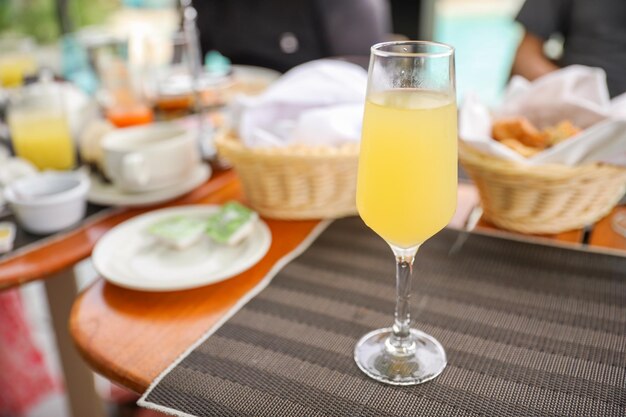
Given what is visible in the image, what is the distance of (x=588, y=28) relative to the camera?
1.98 m

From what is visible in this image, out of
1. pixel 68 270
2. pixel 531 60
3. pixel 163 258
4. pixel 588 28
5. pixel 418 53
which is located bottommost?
pixel 68 270

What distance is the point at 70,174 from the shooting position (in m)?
1.14

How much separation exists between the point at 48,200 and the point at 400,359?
2.24 ft

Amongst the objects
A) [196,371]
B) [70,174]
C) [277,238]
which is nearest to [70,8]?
[70,174]

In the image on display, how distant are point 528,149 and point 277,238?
0.47 m

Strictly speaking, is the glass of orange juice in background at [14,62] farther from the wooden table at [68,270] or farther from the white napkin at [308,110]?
the white napkin at [308,110]

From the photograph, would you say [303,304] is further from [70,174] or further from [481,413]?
[70,174]

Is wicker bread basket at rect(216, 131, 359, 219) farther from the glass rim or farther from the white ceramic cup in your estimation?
the glass rim

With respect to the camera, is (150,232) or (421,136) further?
(150,232)

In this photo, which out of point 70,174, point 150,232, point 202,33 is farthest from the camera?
point 202,33

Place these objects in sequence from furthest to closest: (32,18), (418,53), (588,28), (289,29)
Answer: (32,18), (289,29), (588,28), (418,53)

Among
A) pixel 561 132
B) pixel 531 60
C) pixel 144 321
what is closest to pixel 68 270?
pixel 144 321

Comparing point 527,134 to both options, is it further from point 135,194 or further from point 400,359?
point 135,194

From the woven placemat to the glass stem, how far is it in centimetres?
5
